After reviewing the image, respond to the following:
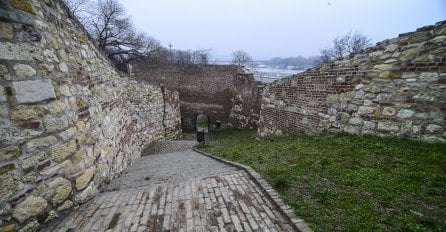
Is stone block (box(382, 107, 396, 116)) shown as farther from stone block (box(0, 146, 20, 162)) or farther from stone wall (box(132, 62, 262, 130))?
stone wall (box(132, 62, 262, 130))

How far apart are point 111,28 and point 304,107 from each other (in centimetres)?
2274

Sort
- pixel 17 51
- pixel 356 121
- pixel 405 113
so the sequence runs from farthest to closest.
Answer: pixel 356 121 < pixel 405 113 < pixel 17 51

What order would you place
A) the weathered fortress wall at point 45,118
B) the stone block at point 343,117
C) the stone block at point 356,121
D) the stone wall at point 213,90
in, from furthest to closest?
1. the stone wall at point 213,90
2. the stone block at point 343,117
3. the stone block at point 356,121
4. the weathered fortress wall at point 45,118

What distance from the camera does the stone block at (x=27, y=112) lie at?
2590 millimetres

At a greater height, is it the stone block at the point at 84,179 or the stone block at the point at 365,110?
the stone block at the point at 365,110

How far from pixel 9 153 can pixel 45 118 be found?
0.53 meters

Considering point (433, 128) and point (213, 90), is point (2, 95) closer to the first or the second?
point (433, 128)

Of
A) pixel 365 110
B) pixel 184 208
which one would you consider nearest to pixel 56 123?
pixel 184 208

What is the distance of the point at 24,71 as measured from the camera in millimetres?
2678

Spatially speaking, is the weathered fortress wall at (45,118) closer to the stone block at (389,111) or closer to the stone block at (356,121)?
the stone block at (356,121)

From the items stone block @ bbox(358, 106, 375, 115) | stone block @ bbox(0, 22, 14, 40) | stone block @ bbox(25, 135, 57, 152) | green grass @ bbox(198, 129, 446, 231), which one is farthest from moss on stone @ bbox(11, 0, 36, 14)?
stone block @ bbox(358, 106, 375, 115)

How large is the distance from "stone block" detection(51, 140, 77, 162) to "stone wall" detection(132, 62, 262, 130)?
40.5ft

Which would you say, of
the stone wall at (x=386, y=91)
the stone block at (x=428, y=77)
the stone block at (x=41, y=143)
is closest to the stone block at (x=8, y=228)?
the stone block at (x=41, y=143)

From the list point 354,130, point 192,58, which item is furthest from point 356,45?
point 354,130
